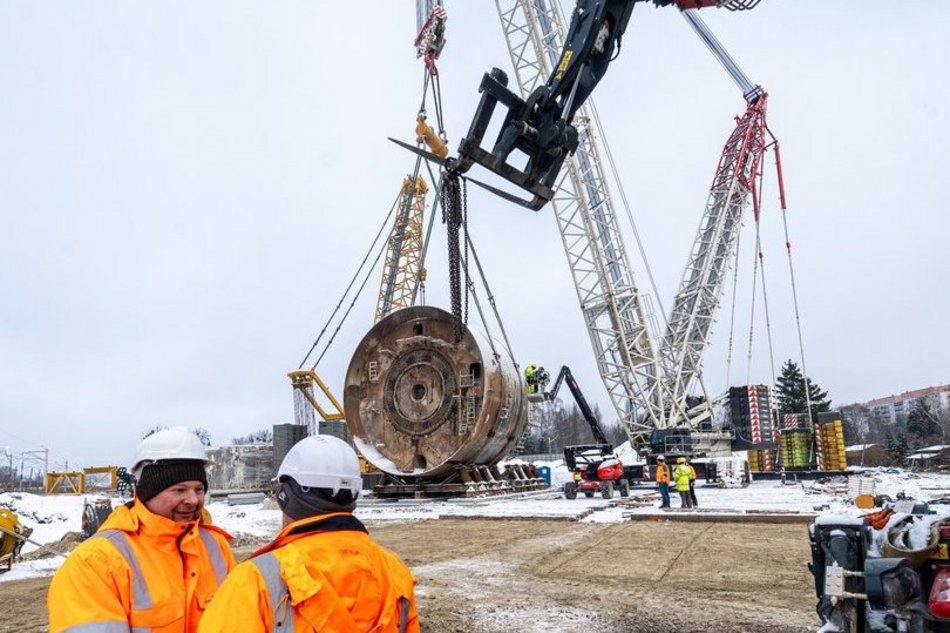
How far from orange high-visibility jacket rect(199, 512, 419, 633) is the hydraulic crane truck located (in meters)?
15.4

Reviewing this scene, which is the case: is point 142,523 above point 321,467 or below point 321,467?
below

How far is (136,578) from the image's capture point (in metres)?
2.05

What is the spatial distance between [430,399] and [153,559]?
1538 cm

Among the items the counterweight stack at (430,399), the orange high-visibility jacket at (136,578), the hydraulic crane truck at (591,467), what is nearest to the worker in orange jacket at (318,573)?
the orange high-visibility jacket at (136,578)

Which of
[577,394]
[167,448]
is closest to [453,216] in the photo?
[167,448]

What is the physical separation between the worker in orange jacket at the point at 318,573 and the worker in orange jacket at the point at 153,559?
540 millimetres

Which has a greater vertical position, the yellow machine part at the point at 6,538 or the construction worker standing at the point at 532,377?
the construction worker standing at the point at 532,377

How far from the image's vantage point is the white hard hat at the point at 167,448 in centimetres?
234

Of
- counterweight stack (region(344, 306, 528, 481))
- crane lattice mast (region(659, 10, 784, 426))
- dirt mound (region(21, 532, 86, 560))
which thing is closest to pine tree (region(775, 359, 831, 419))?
crane lattice mast (region(659, 10, 784, 426))

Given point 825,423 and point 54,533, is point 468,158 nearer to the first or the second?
point 54,533

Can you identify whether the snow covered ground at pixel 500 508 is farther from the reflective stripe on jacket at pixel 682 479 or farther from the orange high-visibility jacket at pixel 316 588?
the orange high-visibility jacket at pixel 316 588

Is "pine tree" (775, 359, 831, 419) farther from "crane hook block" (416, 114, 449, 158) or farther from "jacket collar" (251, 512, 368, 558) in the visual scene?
"jacket collar" (251, 512, 368, 558)

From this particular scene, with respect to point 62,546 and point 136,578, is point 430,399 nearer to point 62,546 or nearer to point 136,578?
point 62,546

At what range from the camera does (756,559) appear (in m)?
7.38
